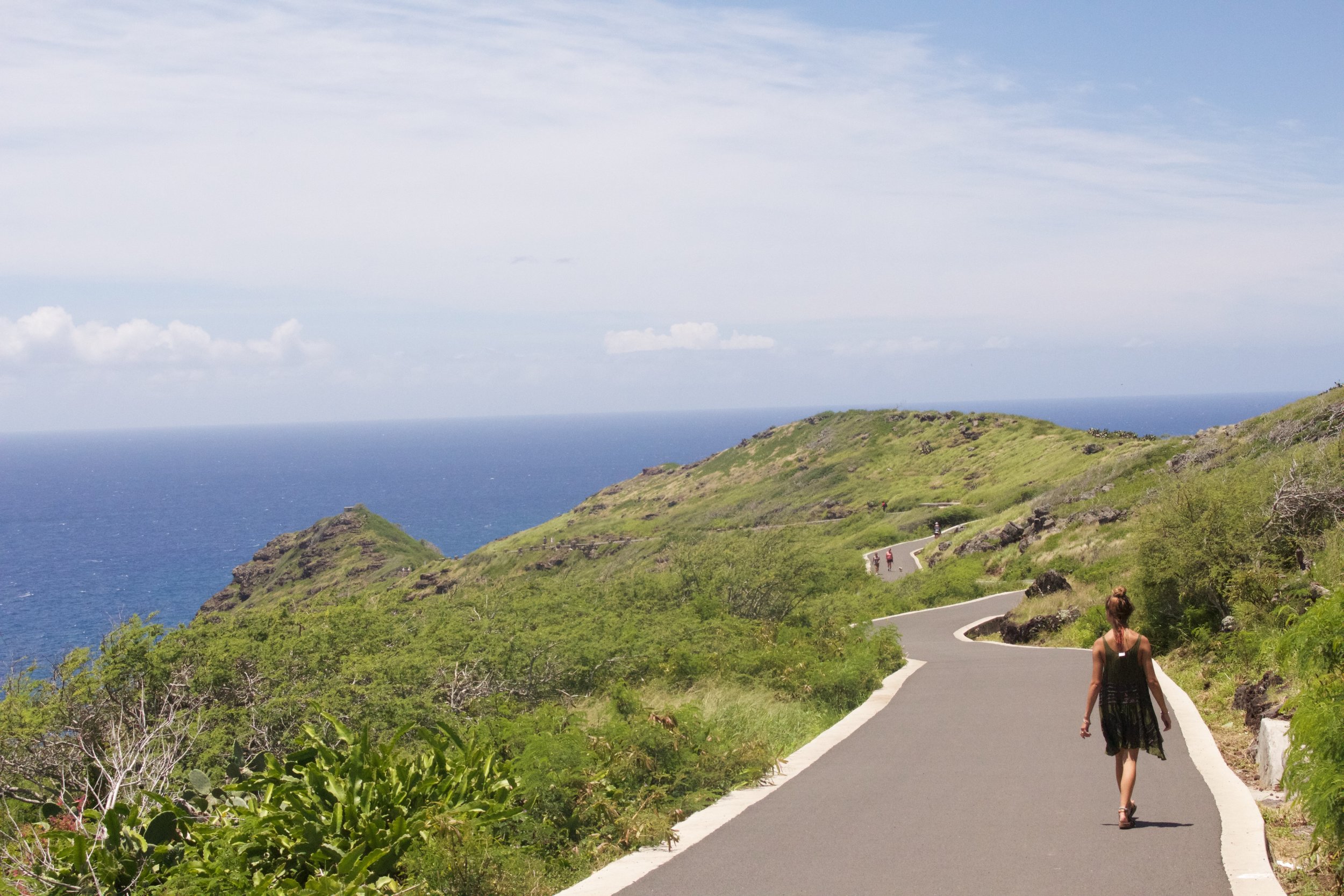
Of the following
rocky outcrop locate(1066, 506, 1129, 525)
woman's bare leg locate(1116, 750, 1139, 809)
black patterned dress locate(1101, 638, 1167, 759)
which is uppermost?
black patterned dress locate(1101, 638, 1167, 759)

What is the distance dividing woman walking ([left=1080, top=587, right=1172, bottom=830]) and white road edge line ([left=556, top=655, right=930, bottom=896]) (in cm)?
256

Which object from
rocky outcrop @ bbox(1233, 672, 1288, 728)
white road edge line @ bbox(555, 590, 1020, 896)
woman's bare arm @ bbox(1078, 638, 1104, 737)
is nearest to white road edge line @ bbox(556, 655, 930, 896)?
white road edge line @ bbox(555, 590, 1020, 896)

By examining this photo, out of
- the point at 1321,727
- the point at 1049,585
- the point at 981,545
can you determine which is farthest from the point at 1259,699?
the point at 981,545

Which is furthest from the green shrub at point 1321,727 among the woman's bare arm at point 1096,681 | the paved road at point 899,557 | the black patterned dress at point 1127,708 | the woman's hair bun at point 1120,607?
the paved road at point 899,557

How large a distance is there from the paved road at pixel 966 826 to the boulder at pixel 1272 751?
556 mm

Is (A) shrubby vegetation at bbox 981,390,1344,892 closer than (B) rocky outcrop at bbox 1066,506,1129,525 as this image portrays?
Yes

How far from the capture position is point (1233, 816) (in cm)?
674

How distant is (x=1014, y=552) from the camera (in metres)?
38.4

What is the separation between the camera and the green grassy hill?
661 cm

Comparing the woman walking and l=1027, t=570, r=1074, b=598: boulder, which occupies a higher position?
the woman walking

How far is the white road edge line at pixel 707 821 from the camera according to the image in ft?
19.6

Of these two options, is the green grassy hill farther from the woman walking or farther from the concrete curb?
the woman walking

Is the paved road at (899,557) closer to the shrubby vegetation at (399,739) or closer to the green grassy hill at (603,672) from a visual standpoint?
the green grassy hill at (603,672)

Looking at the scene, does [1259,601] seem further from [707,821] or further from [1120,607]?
[707,821]
